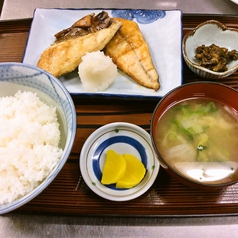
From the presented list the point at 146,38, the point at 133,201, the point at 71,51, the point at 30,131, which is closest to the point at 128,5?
the point at 146,38

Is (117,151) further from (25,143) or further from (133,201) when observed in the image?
(25,143)

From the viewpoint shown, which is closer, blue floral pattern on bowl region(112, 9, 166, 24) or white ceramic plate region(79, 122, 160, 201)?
white ceramic plate region(79, 122, 160, 201)

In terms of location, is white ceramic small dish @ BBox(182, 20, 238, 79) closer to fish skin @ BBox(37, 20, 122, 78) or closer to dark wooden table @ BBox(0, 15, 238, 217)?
fish skin @ BBox(37, 20, 122, 78)

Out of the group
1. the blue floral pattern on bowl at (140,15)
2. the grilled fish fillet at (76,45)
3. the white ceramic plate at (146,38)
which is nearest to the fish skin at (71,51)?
the grilled fish fillet at (76,45)

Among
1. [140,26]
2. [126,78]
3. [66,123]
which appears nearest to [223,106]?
[126,78]

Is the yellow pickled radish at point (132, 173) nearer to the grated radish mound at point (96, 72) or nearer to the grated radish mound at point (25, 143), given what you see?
the grated radish mound at point (25, 143)

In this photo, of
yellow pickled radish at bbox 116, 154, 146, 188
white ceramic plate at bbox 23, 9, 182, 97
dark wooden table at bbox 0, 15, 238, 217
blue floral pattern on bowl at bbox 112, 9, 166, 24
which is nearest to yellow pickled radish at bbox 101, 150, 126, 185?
yellow pickled radish at bbox 116, 154, 146, 188
